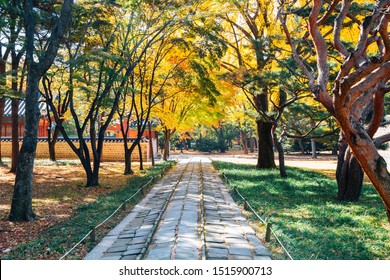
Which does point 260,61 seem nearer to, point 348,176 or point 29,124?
point 348,176

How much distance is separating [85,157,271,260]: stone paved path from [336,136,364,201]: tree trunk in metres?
3.96

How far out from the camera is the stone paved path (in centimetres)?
607

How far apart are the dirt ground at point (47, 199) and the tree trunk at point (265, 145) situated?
378 inches

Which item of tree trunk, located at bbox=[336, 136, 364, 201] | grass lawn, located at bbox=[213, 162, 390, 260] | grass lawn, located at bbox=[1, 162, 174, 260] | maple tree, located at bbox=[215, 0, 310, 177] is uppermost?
maple tree, located at bbox=[215, 0, 310, 177]

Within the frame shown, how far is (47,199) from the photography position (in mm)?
12070

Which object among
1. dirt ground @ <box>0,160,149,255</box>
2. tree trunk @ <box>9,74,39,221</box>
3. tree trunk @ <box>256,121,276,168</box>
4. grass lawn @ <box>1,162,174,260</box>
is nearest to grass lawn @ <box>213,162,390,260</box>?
grass lawn @ <box>1,162,174,260</box>

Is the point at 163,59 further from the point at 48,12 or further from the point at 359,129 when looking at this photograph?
the point at 359,129

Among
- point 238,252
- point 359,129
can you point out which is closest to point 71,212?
point 238,252

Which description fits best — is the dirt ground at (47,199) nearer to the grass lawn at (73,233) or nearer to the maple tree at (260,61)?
the grass lawn at (73,233)

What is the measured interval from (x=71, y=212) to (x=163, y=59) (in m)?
14.4

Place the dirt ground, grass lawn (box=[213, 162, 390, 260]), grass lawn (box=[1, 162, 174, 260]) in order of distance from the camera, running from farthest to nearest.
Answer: the dirt ground
grass lawn (box=[213, 162, 390, 260])
grass lawn (box=[1, 162, 174, 260])

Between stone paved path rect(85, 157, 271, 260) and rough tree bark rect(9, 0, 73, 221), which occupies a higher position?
rough tree bark rect(9, 0, 73, 221)

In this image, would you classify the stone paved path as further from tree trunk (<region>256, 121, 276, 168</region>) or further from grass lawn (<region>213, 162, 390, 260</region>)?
tree trunk (<region>256, 121, 276, 168</region>)

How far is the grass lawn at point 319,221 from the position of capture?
6.48 meters
